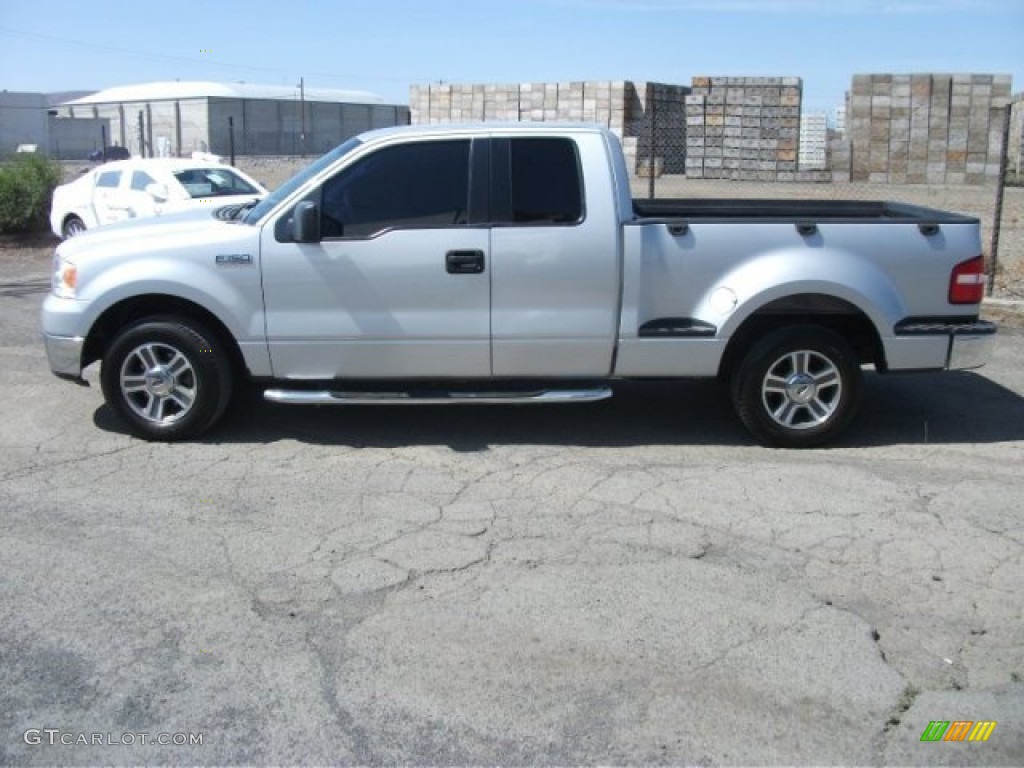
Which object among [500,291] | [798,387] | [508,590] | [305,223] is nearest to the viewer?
[508,590]

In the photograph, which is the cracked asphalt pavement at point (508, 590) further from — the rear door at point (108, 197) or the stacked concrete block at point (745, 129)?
the stacked concrete block at point (745, 129)

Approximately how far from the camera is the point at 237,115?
69.0m

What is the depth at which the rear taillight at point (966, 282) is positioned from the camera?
6594mm

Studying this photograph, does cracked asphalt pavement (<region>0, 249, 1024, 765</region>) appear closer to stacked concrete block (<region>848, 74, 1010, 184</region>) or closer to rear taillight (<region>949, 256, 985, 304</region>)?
rear taillight (<region>949, 256, 985, 304</region>)

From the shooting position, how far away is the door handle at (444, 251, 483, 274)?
254 inches

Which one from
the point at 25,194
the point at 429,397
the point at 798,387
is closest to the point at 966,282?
the point at 798,387

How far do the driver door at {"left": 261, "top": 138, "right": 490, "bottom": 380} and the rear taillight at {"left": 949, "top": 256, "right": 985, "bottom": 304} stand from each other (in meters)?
2.83

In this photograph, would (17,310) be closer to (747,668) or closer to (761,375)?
(761,375)

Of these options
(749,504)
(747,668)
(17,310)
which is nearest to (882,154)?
(17,310)

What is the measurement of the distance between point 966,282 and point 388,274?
350 centimetres

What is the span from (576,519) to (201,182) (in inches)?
476

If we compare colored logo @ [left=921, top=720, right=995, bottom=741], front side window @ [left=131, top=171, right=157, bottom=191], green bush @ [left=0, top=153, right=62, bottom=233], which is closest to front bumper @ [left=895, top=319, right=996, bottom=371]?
colored logo @ [left=921, top=720, right=995, bottom=741]

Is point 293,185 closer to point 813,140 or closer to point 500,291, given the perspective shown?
point 500,291

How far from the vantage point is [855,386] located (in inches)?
263
